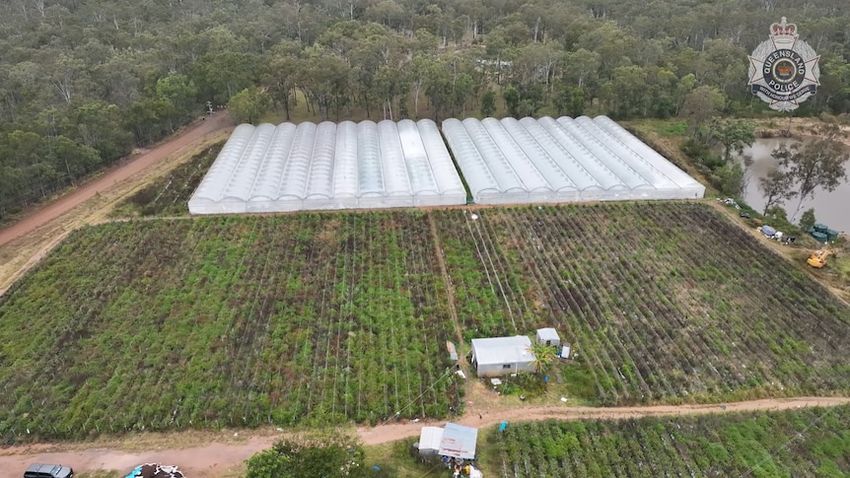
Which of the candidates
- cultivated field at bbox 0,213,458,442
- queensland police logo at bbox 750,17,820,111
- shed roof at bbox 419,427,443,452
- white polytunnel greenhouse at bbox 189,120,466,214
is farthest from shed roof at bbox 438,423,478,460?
queensland police logo at bbox 750,17,820,111

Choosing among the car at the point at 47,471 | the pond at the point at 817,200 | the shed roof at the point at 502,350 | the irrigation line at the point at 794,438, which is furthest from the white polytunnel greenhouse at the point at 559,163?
the car at the point at 47,471

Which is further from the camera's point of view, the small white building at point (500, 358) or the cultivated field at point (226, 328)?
the small white building at point (500, 358)

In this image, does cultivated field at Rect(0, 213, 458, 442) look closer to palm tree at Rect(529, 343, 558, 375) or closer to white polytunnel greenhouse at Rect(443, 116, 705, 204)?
palm tree at Rect(529, 343, 558, 375)

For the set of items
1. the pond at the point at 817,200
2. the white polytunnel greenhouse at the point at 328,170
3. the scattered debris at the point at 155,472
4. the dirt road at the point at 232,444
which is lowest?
the dirt road at the point at 232,444

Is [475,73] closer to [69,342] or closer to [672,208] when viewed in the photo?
[672,208]

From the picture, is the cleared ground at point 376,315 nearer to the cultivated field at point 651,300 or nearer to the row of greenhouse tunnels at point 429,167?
the cultivated field at point 651,300
